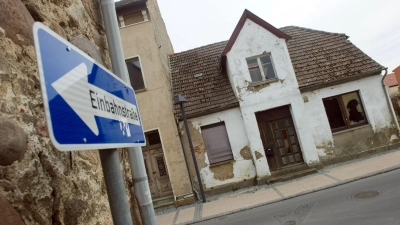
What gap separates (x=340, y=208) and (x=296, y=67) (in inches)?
311

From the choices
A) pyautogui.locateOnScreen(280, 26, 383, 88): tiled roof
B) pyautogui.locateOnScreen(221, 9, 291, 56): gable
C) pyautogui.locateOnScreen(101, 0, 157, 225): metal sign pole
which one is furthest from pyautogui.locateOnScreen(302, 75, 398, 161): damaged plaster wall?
pyautogui.locateOnScreen(101, 0, 157, 225): metal sign pole

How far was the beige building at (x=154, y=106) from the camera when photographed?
11.6 m

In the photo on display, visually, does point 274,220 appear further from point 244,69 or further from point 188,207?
point 244,69

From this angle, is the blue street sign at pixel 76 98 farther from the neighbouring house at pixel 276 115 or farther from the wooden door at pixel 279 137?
the wooden door at pixel 279 137

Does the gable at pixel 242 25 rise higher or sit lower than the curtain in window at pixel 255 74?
higher

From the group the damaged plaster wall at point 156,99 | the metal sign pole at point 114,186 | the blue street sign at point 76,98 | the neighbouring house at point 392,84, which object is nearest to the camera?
the blue street sign at point 76,98

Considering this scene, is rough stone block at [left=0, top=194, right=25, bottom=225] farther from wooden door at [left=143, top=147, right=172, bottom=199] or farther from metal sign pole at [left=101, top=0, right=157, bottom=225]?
wooden door at [left=143, top=147, right=172, bottom=199]

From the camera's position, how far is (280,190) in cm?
998

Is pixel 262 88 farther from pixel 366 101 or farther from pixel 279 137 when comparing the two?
pixel 366 101

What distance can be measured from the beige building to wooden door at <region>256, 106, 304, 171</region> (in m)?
3.81

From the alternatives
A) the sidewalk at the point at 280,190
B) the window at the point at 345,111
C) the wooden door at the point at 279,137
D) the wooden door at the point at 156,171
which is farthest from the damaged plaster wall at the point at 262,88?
the wooden door at the point at 156,171

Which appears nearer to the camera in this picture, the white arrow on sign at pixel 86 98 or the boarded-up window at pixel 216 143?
the white arrow on sign at pixel 86 98

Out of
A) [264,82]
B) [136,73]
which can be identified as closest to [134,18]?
[136,73]

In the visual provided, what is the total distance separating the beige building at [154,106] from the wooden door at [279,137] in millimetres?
3811
